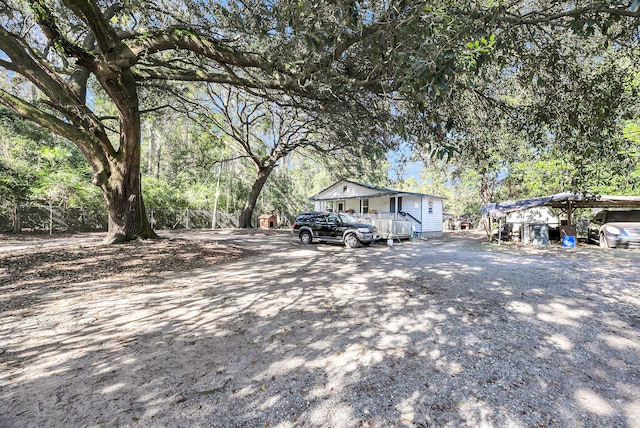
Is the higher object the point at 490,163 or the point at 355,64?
the point at 355,64

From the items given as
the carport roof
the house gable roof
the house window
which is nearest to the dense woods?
the carport roof

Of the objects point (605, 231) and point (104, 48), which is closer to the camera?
point (104, 48)

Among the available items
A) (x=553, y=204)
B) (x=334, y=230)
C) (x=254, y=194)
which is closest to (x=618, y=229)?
(x=553, y=204)

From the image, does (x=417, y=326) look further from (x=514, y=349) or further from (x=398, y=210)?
(x=398, y=210)

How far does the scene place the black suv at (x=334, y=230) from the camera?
12.1m

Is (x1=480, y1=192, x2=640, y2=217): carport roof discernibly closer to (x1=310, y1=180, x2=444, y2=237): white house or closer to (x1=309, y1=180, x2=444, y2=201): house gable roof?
(x1=310, y1=180, x2=444, y2=237): white house

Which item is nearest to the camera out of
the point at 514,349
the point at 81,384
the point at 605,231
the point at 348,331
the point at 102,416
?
the point at 102,416

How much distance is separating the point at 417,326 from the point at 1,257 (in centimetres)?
934

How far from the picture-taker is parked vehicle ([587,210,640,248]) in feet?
37.7

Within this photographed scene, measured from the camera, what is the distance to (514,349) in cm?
307

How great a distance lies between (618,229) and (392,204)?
11257 millimetres

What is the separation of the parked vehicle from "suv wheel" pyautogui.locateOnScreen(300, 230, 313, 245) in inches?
499

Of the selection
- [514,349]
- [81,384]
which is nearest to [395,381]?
[514,349]

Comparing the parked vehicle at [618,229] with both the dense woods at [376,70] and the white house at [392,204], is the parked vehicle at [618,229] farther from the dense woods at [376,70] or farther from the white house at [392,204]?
the white house at [392,204]
